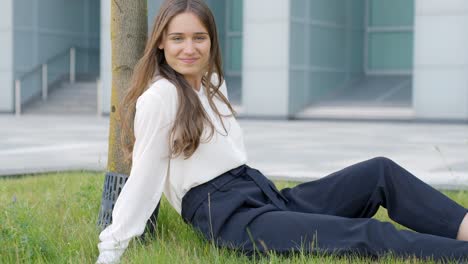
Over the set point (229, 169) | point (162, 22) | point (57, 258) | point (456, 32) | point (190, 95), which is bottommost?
point (57, 258)

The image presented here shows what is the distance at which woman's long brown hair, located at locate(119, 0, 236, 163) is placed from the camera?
3.36 meters

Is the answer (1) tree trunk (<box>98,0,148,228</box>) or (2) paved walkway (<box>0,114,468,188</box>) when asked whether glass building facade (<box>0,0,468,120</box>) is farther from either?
(1) tree trunk (<box>98,0,148,228</box>)

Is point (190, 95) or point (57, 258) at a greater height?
point (190, 95)

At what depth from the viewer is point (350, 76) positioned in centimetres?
2211

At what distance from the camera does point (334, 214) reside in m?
3.61

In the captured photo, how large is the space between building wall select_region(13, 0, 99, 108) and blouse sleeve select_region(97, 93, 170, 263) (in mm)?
20800

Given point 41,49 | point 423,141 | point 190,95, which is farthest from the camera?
point 41,49

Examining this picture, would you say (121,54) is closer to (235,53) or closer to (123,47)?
(123,47)

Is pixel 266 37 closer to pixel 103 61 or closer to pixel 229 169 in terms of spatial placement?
pixel 103 61

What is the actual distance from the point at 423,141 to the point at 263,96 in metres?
7.95

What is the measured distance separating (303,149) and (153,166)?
729 cm

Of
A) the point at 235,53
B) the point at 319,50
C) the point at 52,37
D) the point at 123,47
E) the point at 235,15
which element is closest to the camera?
the point at 123,47

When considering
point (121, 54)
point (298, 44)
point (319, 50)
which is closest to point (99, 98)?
point (298, 44)

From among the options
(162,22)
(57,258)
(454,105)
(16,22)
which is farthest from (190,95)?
(16,22)
